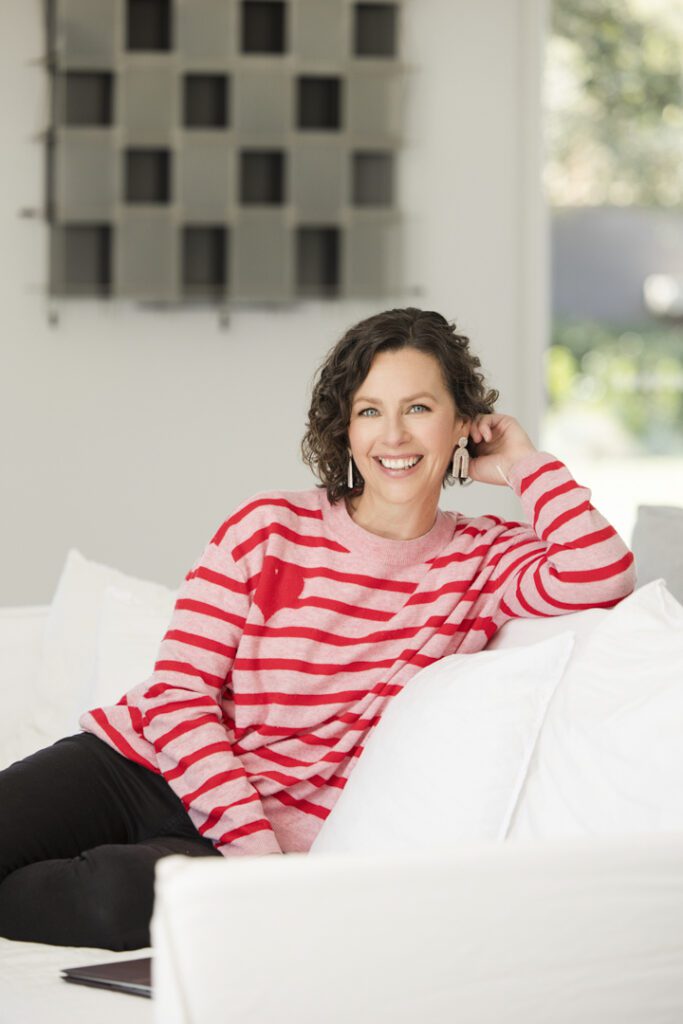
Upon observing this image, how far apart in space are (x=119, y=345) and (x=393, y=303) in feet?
2.56

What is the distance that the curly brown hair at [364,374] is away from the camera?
1862 mm

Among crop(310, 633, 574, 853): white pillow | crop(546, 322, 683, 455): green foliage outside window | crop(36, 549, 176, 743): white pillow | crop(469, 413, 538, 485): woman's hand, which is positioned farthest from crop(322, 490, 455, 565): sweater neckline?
crop(546, 322, 683, 455): green foliage outside window

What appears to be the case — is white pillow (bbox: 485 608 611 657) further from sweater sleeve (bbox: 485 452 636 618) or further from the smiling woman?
the smiling woman

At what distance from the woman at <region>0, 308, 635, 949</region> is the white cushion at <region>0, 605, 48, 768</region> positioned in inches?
17.7

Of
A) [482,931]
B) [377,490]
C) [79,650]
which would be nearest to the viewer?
[482,931]

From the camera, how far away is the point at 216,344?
384 centimetres

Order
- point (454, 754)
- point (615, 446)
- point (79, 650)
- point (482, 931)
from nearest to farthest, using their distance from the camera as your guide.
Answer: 1. point (482, 931)
2. point (454, 754)
3. point (79, 650)
4. point (615, 446)

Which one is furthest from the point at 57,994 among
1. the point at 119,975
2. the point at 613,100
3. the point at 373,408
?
the point at 613,100

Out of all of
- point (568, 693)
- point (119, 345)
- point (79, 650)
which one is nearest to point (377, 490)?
point (568, 693)

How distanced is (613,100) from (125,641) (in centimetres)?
273

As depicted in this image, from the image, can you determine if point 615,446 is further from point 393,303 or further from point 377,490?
point 377,490

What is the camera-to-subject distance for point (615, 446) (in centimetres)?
443

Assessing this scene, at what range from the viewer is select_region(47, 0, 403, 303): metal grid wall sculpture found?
3684 millimetres

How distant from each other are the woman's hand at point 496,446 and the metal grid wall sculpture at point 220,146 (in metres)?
1.91
